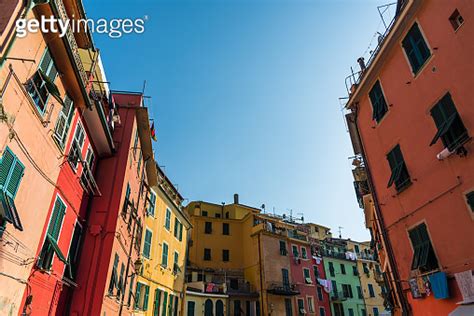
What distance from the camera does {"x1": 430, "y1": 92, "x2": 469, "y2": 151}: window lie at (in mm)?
10783

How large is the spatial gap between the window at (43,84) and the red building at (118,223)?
6139mm

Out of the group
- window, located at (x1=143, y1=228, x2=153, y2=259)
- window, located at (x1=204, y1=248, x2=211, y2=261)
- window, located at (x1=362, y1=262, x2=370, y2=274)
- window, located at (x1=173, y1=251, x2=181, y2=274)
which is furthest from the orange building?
window, located at (x1=362, y1=262, x2=370, y2=274)

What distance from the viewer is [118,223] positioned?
573 inches

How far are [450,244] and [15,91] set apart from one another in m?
14.2

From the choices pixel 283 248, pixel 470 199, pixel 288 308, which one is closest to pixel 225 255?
pixel 283 248

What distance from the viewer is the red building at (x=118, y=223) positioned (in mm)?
12711

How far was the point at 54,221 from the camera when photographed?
35.1 feet

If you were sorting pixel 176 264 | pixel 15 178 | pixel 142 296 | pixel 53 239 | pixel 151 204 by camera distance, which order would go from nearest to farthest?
pixel 15 178
pixel 53 239
pixel 142 296
pixel 151 204
pixel 176 264

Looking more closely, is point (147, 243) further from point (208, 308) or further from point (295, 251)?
point (295, 251)

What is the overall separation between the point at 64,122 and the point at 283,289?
113 feet

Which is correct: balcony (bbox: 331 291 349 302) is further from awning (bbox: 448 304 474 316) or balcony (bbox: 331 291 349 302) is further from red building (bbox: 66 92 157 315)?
awning (bbox: 448 304 474 316)

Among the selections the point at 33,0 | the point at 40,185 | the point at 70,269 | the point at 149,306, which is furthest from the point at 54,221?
the point at 149,306

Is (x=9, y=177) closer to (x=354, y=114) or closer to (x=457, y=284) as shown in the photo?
(x=457, y=284)

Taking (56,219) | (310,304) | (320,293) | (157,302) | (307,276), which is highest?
(307,276)
